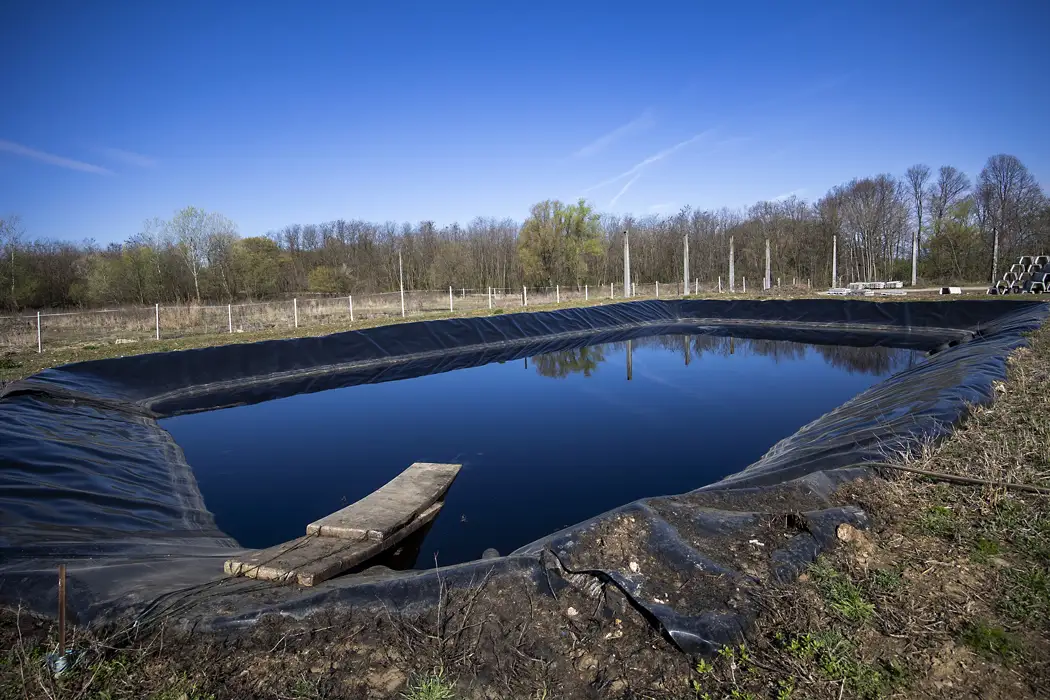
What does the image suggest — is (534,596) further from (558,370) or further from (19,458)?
(558,370)

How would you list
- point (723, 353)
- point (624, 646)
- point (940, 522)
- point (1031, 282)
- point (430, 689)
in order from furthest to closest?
point (1031, 282)
point (723, 353)
point (940, 522)
point (624, 646)
point (430, 689)

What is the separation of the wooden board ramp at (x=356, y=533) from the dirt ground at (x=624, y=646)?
0.76 metres

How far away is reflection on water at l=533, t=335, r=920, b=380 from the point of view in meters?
11.0

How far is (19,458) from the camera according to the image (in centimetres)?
455

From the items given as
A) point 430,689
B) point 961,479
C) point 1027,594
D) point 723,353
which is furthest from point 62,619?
point 723,353

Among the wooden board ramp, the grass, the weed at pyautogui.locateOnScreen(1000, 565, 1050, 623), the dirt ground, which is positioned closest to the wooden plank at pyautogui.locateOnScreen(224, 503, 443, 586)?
the wooden board ramp

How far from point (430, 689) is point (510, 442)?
4562 millimetres

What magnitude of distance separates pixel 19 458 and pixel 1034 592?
6.55 m

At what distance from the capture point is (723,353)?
524 inches

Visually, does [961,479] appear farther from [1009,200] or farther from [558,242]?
[1009,200]

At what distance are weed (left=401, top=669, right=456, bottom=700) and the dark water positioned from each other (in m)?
1.82

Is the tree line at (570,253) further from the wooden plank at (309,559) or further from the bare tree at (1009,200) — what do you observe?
the wooden plank at (309,559)

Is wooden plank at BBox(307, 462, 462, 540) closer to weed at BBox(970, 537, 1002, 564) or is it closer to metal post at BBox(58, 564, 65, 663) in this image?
metal post at BBox(58, 564, 65, 663)

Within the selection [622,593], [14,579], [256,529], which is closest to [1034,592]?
[622,593]
